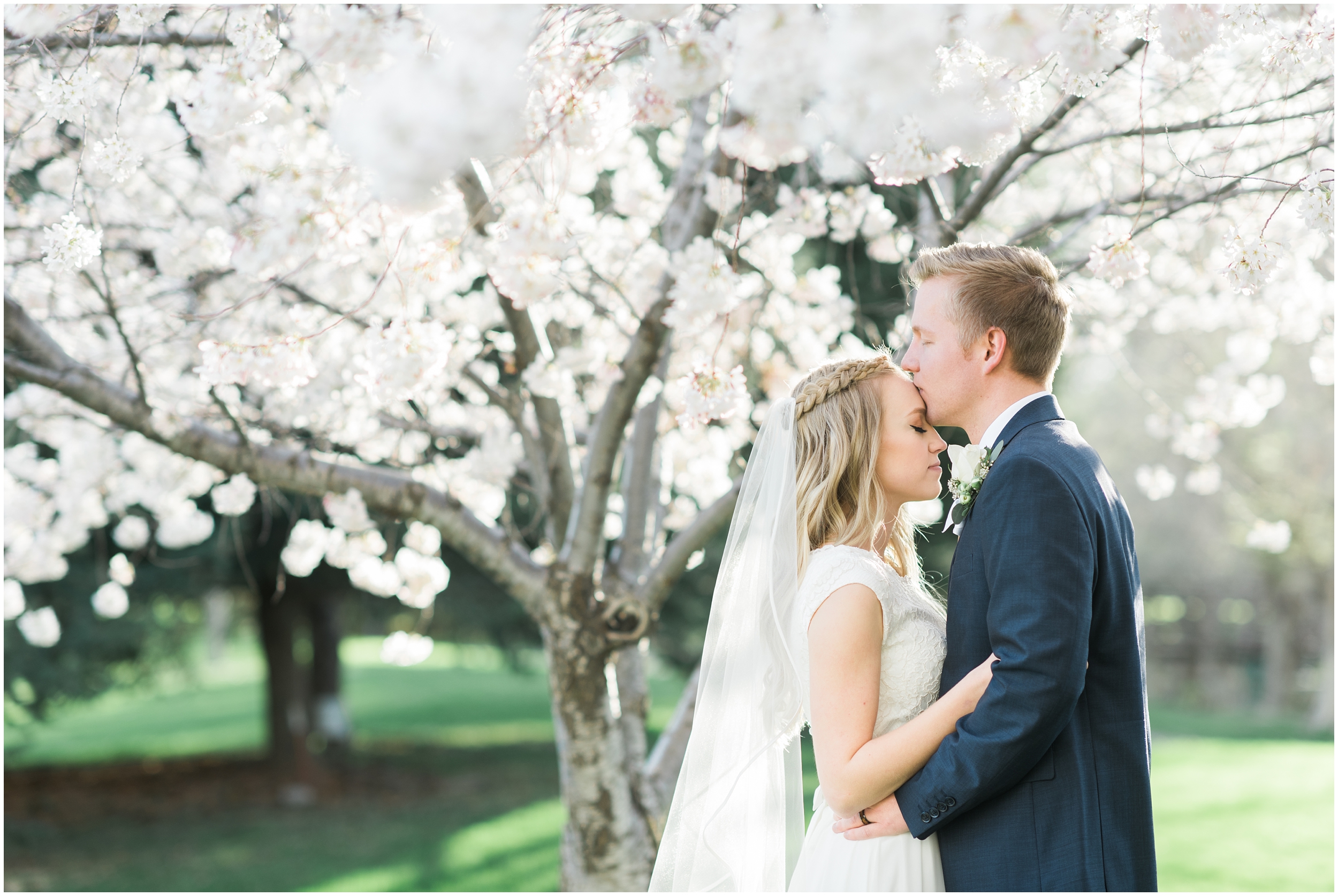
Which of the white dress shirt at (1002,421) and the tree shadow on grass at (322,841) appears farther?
the tree shadow on grass at (322,841)

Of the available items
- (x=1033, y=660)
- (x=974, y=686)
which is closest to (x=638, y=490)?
(x=974, y=686)

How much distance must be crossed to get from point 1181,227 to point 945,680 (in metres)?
3.46

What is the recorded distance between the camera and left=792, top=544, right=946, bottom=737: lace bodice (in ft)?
6.11

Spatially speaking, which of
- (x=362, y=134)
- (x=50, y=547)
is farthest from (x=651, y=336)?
(x=50, y=547)

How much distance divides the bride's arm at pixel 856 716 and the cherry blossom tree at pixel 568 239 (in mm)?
874

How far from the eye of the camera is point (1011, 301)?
1.90 metres

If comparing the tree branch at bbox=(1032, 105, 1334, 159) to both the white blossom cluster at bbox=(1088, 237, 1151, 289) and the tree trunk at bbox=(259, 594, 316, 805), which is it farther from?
the tree trunk at bbox=(259, 594, 316, 805)

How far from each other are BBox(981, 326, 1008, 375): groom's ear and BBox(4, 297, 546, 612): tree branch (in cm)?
169

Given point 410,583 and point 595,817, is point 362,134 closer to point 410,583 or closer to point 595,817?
point 595,817

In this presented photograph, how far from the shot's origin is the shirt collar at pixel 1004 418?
6.22 feet

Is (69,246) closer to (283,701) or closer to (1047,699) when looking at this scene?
(1047,699)

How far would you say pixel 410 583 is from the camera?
3861mm

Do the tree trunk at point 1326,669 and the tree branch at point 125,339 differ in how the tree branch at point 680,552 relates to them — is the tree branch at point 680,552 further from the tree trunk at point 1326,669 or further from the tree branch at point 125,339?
the tree trunk at point 1326,669

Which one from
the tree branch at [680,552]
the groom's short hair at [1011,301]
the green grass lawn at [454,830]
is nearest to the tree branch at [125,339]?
the tree branch at [680,552]
